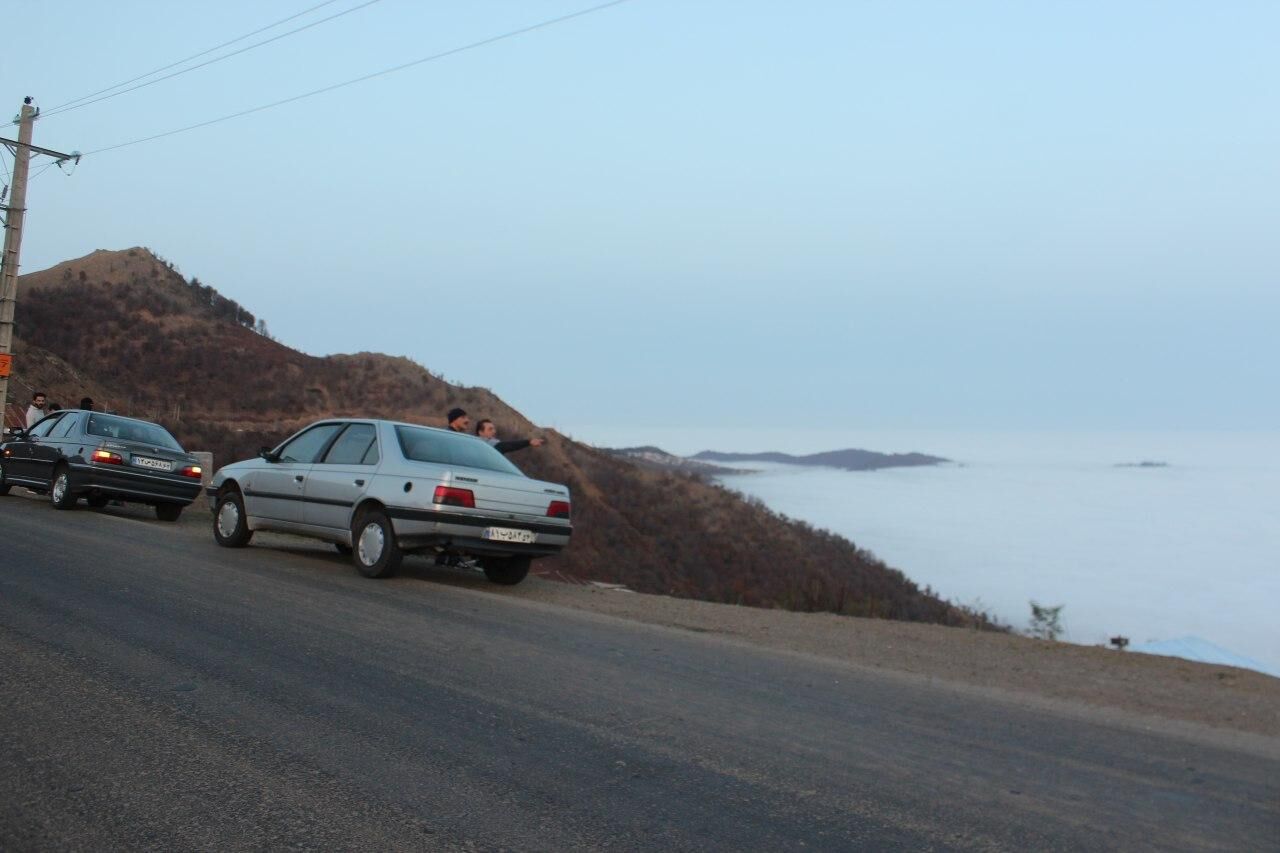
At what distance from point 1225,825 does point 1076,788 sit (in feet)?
2.26

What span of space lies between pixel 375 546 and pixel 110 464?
770cm

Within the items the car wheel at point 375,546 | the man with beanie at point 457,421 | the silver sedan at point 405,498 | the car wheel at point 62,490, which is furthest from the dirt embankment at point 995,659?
the car wheel at point 62,490

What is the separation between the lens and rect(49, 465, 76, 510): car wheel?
57.4 ft

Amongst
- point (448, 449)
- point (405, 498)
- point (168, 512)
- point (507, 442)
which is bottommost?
point (168, 512)

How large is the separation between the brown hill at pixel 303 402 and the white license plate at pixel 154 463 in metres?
11.9

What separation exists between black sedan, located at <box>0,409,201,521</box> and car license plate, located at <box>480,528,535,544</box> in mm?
8250

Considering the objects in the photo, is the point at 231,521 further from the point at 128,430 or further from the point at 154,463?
the point at 128,430

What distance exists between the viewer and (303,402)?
2253 inches

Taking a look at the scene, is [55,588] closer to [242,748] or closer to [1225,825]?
[242,748]

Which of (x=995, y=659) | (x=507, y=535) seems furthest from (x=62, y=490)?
(x=995, y=659)

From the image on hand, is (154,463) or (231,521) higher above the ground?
(154,463)

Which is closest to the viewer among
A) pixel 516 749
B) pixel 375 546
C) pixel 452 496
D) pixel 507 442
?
pixel 516 749

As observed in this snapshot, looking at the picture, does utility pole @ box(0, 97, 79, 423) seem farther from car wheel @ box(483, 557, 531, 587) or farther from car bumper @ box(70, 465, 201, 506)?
car wheel @ box(483, 557, 531, 587)

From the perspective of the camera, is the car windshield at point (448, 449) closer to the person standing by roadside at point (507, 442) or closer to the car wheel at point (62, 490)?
the person standing by roadside at point (507, 442)
